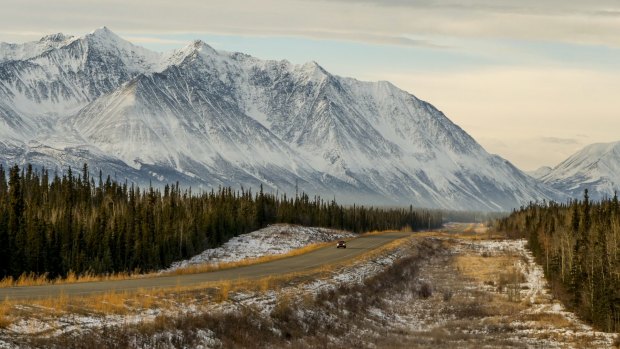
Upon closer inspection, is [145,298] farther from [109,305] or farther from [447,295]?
[447,295]

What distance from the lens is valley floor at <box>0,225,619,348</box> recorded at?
30.3m

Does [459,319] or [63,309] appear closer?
[63,309]

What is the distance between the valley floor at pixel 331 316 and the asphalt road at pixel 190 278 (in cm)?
273

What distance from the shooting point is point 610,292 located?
48844 millimetres

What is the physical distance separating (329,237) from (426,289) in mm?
61299

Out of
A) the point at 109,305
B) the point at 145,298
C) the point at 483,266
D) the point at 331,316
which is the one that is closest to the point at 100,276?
the point at 331,316

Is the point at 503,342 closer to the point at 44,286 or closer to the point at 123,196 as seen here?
the point at 44,286

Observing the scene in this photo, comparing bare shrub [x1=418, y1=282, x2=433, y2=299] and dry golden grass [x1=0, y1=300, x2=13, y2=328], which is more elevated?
dry golden grass [x1=0, y1=300, x2=13, y2=328]

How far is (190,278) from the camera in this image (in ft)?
168

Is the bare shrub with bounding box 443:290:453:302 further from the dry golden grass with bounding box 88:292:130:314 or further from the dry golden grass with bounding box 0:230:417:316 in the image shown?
the dry golden grass with bounding box 88:292:130:314

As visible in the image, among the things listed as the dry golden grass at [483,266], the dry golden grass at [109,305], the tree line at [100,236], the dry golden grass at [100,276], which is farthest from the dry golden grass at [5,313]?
the dry golden grass at [483,266]

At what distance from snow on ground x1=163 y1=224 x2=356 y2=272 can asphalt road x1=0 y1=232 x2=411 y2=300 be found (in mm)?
14139

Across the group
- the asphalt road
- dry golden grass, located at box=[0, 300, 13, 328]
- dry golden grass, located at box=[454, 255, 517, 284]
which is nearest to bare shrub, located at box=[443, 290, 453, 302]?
dry golden grass, located at box=[454, 255, 517, 284]

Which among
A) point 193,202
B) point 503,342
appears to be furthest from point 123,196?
point 503,342
